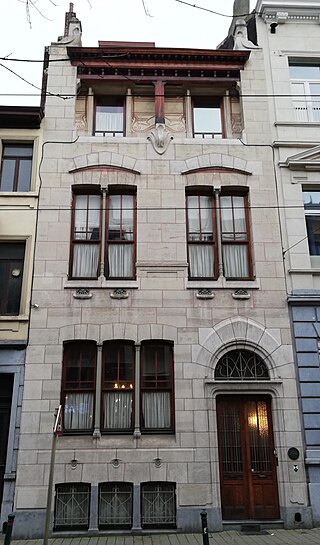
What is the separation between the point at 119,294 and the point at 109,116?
6453 millimetres

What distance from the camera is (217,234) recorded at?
14844 millimetres

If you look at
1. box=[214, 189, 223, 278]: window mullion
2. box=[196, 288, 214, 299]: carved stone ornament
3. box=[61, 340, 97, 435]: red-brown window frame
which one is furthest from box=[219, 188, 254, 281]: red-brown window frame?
box=[61, 340, 97, 435]: red-brown window frame

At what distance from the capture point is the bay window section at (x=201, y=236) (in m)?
14.6

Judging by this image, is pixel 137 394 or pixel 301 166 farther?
pixel 301 166

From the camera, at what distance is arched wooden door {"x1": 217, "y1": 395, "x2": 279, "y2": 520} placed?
12.4 meters

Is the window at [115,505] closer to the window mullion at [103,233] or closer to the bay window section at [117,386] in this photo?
the bay window section at [117,386]

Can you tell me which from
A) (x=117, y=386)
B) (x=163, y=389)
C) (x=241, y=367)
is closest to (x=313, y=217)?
(x=241, y=367)

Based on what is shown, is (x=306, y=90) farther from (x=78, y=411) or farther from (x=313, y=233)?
(x=78, y=411)

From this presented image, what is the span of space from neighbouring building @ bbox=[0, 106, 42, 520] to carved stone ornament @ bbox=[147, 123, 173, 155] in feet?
12.1

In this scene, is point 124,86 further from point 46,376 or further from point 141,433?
point 141,433

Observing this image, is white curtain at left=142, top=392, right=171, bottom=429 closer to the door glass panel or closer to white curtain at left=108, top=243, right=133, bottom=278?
the door glass panel

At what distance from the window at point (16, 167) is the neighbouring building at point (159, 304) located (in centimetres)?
74

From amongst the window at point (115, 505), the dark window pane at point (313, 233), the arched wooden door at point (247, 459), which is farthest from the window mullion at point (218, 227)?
the window at point (115, 505)

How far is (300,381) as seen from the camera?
Answer: 13242 mm
